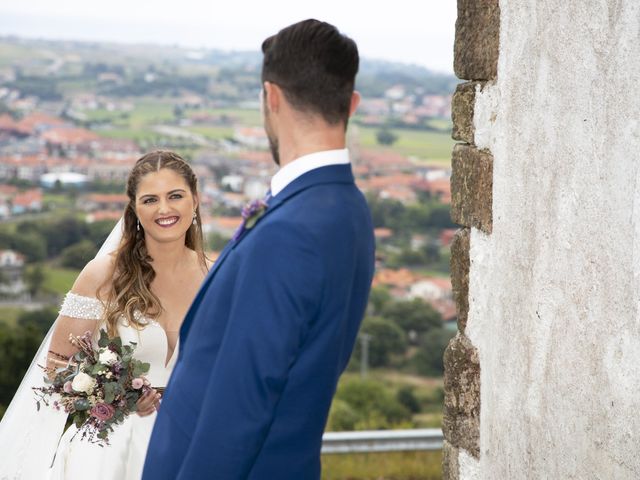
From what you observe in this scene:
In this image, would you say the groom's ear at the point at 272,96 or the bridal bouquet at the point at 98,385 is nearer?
the groom's ear at the point at 272,96

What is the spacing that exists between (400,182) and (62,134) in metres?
16.8

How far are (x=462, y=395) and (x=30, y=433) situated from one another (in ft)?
5.04

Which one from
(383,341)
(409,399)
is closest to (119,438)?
(409,399)

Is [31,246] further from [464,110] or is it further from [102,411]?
[464,110]

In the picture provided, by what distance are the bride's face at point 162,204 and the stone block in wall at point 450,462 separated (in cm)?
117

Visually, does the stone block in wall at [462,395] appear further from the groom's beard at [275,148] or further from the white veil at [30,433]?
the white veil at [30,433]

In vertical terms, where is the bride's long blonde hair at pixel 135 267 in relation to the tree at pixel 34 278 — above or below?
above

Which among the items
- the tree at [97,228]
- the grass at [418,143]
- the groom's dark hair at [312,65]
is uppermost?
the groom's dark hair at [312,65]

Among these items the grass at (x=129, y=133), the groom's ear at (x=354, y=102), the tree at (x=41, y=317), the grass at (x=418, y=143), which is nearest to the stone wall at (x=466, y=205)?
the groom's ear at (x=354, y=102)

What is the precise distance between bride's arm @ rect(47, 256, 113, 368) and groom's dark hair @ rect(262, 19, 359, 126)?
1646mm

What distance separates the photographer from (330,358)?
166 cm

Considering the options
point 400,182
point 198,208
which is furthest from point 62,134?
point 198,208

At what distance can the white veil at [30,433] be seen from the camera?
3.05 m

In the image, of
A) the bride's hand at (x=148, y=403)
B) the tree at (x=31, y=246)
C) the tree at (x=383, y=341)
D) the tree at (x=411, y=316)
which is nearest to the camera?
the bride's hand at (x=148, y=403)
